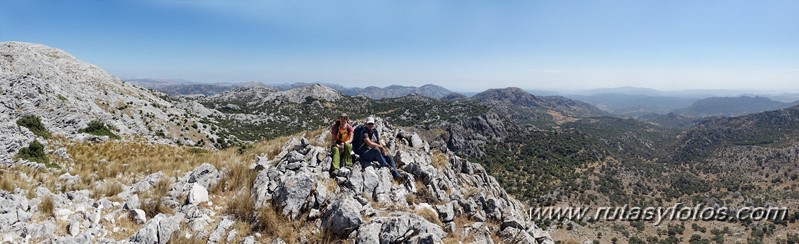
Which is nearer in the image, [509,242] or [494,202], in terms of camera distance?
[509,242]

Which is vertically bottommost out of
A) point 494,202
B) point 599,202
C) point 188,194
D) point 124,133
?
point 599,202

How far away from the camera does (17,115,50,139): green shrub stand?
89.8ft

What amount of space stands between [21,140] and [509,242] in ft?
104

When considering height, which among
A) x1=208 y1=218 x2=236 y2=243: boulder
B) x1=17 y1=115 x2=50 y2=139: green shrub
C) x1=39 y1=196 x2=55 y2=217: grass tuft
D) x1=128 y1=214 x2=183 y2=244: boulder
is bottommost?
x1=17 y1=115 x2=50 y2=139: green shrub

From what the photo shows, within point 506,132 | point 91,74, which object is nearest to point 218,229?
point 91,74

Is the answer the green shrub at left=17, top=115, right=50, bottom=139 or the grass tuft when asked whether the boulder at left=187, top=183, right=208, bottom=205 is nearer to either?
the grass tuft

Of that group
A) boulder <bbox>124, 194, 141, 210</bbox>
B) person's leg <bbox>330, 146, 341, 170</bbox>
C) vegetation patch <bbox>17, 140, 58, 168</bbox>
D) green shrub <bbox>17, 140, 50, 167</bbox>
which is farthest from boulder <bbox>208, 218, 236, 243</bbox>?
green shrub <bbox>17, 140, 50, 167</bbox>

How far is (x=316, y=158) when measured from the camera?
43.5 ft

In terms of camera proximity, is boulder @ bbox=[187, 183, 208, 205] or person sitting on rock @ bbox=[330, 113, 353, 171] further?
person sitting on rock @ bbox=[330, 113, 353, 171]

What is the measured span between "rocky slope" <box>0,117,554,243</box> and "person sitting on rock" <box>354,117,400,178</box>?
0.45m

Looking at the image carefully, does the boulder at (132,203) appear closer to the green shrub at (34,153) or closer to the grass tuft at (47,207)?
the grass tuft at (47,207)

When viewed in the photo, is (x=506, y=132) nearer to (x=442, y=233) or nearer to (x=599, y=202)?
(x=599, y=202)

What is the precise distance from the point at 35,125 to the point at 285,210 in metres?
33.0

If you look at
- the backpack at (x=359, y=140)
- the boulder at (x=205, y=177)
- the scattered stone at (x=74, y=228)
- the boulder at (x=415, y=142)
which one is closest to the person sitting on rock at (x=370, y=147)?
the backpack at (x=359, y=140)
